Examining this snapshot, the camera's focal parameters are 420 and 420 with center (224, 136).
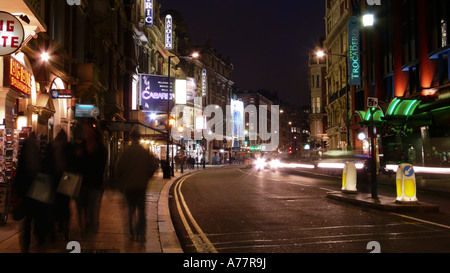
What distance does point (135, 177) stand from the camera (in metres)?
7.21

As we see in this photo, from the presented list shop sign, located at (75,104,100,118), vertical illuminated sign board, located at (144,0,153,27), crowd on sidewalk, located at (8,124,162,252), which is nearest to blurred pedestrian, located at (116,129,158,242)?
crowd on sidewalk, located at (8,124,162,252)

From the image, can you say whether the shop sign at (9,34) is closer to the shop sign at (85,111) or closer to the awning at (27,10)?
the awning at (27,10)

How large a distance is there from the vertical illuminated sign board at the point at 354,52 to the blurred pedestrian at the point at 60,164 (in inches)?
1514

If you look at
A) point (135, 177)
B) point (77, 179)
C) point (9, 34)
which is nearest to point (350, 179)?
point (135, 177)

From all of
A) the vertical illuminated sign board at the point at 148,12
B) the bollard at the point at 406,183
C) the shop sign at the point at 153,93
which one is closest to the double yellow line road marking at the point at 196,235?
the bollard at the point at 406,183

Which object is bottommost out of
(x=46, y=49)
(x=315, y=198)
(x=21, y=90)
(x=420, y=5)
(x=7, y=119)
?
(x=315, y=198)

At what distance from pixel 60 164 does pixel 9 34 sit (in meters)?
3.51

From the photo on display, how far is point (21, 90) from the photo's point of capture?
1277 cm

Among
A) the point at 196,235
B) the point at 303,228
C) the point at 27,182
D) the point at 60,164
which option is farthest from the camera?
the point at 303,228

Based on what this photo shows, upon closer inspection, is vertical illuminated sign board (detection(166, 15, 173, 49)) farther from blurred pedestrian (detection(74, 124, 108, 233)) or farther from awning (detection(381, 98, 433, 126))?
blurred pedestrian (detection(74, 124, 108, 233))

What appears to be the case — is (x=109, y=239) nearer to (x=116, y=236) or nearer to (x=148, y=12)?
(x=116, y=236)
